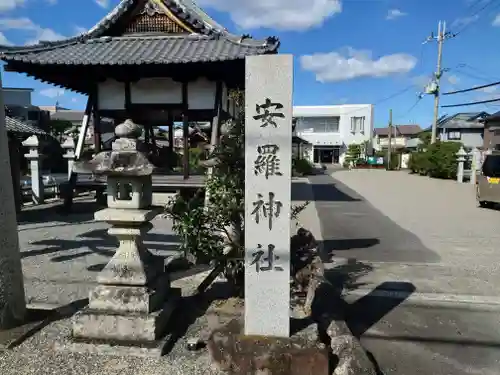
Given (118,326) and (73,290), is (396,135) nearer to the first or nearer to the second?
(73,290)

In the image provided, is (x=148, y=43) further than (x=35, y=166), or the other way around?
(x=35, y=166)

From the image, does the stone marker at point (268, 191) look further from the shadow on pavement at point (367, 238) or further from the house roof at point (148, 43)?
the house roof at point (148, 43)

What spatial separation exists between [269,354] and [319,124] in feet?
162

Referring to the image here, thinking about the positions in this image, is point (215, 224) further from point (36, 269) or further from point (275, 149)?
point (36, 269)

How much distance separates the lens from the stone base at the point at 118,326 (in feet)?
11.7

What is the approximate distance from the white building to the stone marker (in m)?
46.0

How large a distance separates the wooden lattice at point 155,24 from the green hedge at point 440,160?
21916 mm

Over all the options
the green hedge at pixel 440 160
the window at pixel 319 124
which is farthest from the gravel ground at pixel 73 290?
the window at pixel 319 124

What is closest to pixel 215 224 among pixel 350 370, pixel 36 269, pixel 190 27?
pixel 350 370

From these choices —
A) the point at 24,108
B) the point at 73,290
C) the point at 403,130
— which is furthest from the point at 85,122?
the point at 403,130

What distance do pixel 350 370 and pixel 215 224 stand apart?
177cm

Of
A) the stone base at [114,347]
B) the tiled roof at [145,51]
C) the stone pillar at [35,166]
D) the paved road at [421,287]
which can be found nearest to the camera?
the stone base at [114,347]

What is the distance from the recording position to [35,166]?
13.5 meters

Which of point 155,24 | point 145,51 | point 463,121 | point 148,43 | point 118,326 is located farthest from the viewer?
point 463,121
